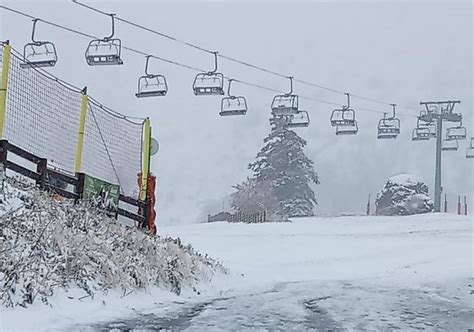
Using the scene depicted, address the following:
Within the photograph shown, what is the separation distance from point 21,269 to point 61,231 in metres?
1.42

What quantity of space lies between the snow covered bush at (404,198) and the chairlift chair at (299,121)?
10.8 meters

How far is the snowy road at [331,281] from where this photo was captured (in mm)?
7473

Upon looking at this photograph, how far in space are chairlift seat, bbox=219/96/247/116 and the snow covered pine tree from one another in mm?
18417

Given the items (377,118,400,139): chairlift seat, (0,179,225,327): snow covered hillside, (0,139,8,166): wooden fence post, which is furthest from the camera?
(377,118,400,139): chairlift seat

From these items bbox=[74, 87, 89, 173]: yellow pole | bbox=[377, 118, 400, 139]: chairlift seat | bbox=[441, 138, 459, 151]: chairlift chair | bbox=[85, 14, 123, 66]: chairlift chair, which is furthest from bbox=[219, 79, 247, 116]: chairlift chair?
bbox=[441, 138, 459, 151]: chairlift chair

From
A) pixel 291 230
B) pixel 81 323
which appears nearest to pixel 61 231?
pixel 81 323

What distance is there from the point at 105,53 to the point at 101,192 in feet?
18.3

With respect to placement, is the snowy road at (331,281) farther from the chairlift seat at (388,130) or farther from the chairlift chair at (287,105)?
the chairlift seat at (388,130)

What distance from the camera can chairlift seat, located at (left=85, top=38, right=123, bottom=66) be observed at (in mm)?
16422

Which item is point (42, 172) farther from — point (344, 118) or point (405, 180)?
point (405, 180)

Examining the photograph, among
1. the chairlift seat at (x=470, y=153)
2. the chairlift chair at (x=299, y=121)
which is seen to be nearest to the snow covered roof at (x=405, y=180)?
the chairlift seat at (x=470, y=153)

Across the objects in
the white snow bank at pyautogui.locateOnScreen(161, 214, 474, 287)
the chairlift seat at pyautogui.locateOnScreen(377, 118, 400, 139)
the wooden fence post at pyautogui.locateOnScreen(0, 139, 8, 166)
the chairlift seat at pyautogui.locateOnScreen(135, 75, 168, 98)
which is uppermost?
the chairlift seat at pyautogui.locateOnScreen(377, 118, 400, 139)

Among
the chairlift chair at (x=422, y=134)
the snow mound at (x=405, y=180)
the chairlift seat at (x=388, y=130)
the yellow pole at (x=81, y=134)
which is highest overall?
the chairlift chair at (x=422, y=134)

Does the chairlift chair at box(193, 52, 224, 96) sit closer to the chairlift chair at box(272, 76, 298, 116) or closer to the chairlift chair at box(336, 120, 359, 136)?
the chairlift chair at box(272, 76, 298, 116)
